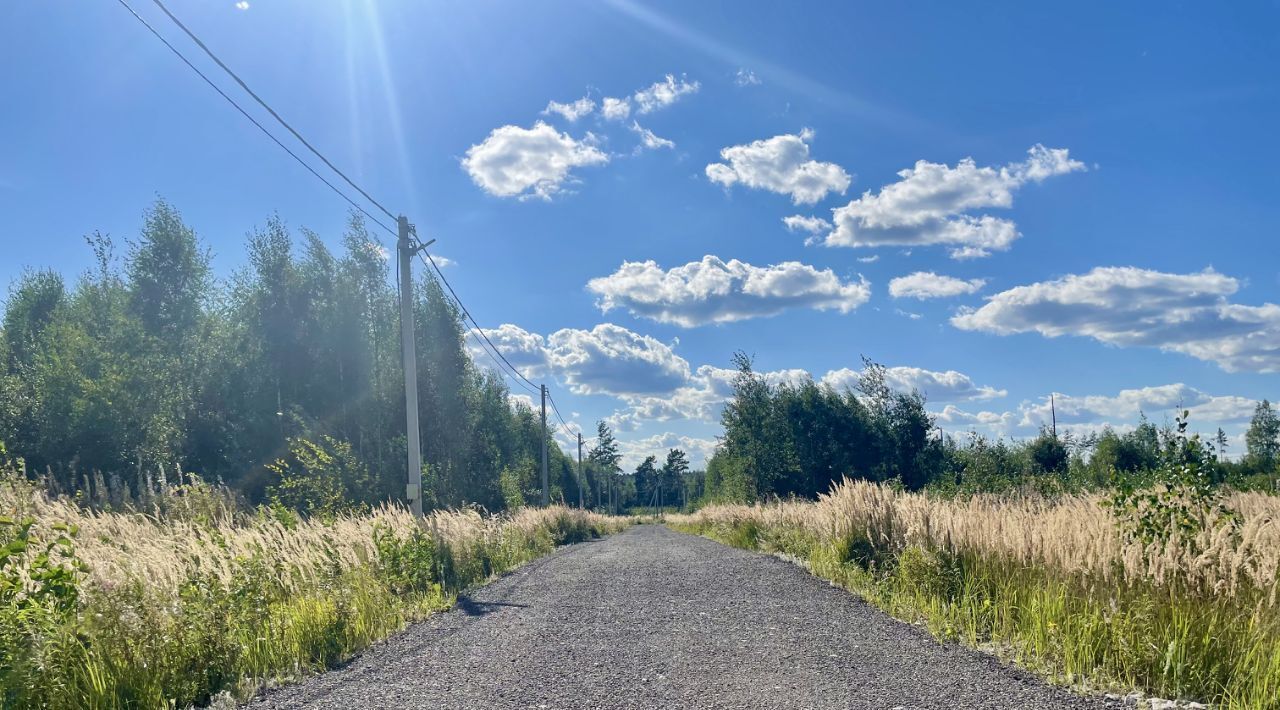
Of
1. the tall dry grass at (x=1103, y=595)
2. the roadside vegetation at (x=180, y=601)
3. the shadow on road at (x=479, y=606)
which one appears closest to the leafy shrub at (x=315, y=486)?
the roadside vegetation at (x=180, y=601)

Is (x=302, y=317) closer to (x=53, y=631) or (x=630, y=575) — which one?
(x=630, y=575)

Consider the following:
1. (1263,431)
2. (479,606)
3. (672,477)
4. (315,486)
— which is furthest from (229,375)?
(672,477)

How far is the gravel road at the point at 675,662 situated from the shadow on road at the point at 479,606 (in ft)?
0.15

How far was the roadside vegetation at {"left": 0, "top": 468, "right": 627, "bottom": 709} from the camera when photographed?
478cm

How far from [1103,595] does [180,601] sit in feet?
23.4

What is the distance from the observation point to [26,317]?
34594 mm

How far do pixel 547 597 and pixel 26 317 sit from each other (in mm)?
36623

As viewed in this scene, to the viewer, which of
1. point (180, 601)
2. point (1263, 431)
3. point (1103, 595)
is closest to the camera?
point (1103, 595)

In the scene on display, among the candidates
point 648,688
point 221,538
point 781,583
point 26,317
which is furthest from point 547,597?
point 26,317

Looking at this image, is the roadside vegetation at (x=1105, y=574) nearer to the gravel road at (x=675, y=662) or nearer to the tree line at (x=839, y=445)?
the gravel road at (x=675, y=662)

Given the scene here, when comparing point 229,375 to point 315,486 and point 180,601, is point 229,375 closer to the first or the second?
point 315,486

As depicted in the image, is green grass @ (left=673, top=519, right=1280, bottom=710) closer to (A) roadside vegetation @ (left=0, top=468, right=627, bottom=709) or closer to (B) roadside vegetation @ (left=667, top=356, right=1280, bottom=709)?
(B) roadside vegetation @ (left=667, top=356, right=1280, bottom=709)

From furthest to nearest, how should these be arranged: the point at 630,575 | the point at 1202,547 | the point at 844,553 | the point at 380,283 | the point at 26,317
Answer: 1. the point at 26,317
2. the point at 380,283
3. the point at 630,575
4. the point at 844,553
5. the point at 1202,547

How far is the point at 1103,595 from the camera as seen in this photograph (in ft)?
18.1
